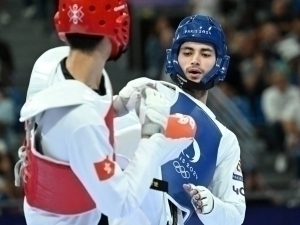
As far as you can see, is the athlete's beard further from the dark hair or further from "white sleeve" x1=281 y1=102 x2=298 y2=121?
"white sleeve" x1=281 y1=102 x2=298 y2=121

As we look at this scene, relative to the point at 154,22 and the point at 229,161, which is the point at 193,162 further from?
the point at 154,22

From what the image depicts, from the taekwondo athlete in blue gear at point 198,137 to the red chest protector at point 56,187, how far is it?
840 millimetres

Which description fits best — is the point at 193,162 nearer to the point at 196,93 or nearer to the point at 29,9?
the point at 196,93

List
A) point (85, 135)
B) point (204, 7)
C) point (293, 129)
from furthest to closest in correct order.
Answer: point (204, 7) → point (293, 129) → point (85, 135)

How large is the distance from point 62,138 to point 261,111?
674cm

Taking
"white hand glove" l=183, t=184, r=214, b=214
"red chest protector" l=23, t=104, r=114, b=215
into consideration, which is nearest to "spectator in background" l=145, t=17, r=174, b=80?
"white hand glove" l=183, t=184, r=214, b=214

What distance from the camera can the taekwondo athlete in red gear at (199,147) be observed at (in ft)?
13.2

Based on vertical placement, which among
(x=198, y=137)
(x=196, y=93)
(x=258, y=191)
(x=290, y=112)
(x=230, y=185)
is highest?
(x=196, y=93)

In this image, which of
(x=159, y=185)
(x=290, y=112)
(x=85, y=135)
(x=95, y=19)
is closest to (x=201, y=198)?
(x=159, y=185)

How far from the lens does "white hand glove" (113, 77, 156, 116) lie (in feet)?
11.5

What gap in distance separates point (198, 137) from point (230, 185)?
0.94ft

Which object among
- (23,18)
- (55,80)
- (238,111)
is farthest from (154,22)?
(55,80)

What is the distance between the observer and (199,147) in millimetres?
4156

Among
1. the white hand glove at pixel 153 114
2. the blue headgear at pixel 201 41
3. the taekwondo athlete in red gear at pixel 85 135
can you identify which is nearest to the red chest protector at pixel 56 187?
the taekwondo athlete in red gear at pixel 85 135
